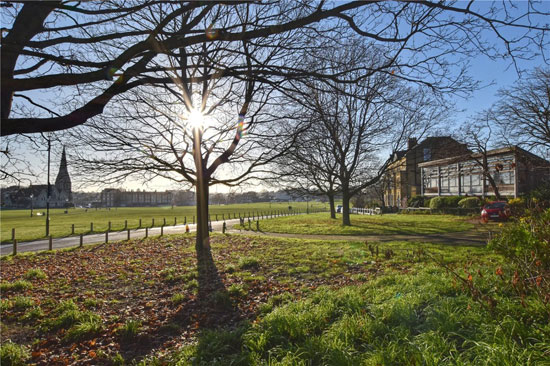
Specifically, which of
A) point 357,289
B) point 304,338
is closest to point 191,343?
point 304,338

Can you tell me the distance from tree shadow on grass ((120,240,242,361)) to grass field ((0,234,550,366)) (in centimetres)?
3

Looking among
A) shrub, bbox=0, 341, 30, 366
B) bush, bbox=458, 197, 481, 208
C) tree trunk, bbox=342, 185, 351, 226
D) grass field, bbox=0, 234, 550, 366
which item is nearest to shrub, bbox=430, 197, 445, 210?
bush, bbox=458, 197, 481, 208

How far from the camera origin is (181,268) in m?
8.79

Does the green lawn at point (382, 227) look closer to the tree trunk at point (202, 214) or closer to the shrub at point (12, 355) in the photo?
the tree trunk at point (202, 214)

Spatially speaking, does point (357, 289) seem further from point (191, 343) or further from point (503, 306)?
point (191, 343)

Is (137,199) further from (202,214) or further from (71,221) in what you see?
(202,214)

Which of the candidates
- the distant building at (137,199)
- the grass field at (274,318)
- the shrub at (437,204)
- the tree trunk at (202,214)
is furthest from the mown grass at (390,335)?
the distant building at (137,199)

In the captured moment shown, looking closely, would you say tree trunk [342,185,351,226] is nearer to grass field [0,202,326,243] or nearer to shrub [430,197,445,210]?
shrub [430,197,445,210]

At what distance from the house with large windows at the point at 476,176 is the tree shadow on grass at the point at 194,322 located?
23.1m

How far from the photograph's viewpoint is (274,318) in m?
4.09

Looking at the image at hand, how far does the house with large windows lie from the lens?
26547 mm

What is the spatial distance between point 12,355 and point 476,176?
136 feet

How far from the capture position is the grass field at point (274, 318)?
3.03m

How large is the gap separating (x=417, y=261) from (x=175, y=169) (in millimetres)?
10691
